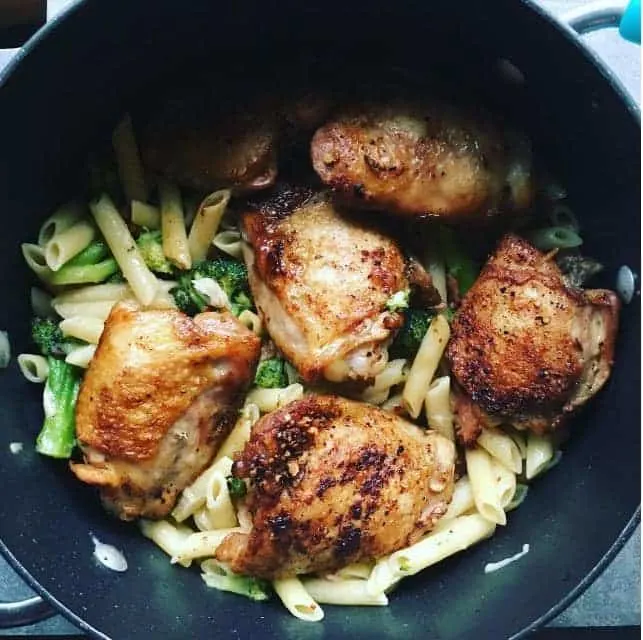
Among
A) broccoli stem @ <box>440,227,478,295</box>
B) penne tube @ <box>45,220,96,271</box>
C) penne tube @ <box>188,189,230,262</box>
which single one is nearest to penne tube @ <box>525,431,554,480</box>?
broccoli stem @ <box>440,227,478,295</box>

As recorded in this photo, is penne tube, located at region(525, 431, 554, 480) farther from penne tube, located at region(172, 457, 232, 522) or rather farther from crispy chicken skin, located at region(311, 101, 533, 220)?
penne tube, located at region(172, 457, 232, 522)

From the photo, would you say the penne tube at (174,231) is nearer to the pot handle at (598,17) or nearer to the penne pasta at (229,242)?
the penne pasta at (229,242)

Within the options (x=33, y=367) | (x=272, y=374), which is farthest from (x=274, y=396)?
(x=33, y=367)

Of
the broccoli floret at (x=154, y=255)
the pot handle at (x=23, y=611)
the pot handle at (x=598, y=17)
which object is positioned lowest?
the pot handle at (x=23, y=611)

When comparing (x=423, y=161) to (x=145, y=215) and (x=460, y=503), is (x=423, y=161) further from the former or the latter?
(x=460, y=503)

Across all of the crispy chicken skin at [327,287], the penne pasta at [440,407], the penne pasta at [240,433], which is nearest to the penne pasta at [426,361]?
the penne pasta at [440,407]

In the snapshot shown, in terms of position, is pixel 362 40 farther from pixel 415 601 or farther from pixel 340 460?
pixel 415 601

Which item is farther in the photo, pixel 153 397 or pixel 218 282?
pixel 218 282
